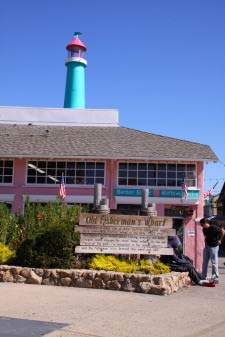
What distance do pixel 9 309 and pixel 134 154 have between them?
16.8 m

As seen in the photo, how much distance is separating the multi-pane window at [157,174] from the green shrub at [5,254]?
1275cm


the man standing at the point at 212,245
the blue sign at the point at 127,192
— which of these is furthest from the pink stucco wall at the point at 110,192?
the man standing at the point at 212,245

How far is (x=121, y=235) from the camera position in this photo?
12.1 metres

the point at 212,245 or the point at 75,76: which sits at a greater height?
the point at 75,76

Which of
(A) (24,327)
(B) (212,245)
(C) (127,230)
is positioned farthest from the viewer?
(B) (212,245)

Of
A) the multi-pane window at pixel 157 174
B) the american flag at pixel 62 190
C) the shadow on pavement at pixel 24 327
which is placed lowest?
the shadow on pavement at pixel 24 327

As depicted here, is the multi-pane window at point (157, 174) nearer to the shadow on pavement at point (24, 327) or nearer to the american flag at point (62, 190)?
the american flag at point (62, 190)

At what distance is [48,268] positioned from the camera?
11547 millimetres

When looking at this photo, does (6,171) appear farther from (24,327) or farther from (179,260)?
(24,327)

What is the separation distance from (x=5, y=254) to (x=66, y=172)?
1301cm

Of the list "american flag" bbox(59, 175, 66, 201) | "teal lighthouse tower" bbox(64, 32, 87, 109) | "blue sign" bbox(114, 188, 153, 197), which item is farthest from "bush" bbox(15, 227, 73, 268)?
"teal lighthouse tower" bbox(64, 32, 87, 109)

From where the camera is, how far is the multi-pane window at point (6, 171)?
25578 millimetres

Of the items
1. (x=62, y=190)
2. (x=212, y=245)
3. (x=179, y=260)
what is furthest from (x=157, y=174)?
(x=179, y=260)

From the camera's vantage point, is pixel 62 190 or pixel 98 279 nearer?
pixel 98 279
